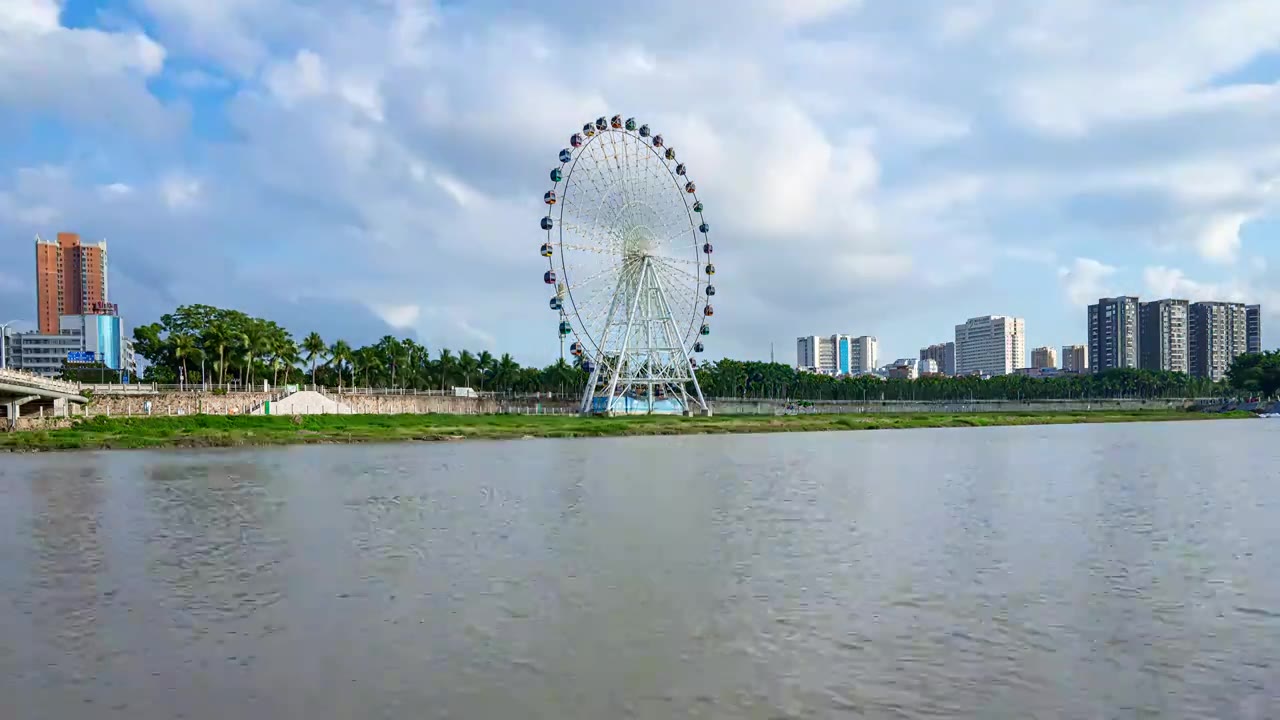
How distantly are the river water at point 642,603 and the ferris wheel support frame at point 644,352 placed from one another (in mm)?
68377

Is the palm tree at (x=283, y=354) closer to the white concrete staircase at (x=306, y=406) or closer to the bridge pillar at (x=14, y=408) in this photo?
the white concrete staircase at (x=306, y=406)

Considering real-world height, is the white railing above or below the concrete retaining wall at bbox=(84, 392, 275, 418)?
above

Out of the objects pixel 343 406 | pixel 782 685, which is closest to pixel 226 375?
pixel 343 406

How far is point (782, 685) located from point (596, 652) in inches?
Answer: 119

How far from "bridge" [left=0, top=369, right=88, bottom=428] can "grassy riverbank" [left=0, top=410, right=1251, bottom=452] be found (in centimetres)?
491

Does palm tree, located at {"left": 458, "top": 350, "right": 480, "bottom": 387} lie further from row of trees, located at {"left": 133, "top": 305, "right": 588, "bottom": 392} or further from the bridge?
the bridge

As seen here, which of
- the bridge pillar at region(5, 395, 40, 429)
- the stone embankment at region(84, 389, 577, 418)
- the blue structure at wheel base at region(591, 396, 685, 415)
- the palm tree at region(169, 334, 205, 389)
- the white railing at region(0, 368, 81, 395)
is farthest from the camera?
the blue structure at wheel base at region(591, 396, 685, 415)

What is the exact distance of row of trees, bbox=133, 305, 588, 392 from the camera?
11275 cm

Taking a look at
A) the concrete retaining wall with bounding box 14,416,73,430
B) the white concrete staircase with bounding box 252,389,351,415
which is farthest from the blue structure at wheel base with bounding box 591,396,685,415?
the concrete retaining wall with bounding box 14,416,73,430

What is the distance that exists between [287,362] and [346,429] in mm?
43420

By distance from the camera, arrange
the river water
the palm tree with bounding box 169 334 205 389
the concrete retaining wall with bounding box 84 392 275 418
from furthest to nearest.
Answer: the palm tree with bounding box 169 334 205 389, the concrete retaining wall with bounding box 84 392 275 418, the river water

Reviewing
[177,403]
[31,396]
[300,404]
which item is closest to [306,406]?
[300,404]

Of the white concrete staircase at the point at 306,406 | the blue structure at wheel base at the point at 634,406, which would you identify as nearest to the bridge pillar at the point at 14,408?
the white concrete staircase at the point at 306,406

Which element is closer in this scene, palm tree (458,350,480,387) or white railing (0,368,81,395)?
white railing (0,368,81,395)
